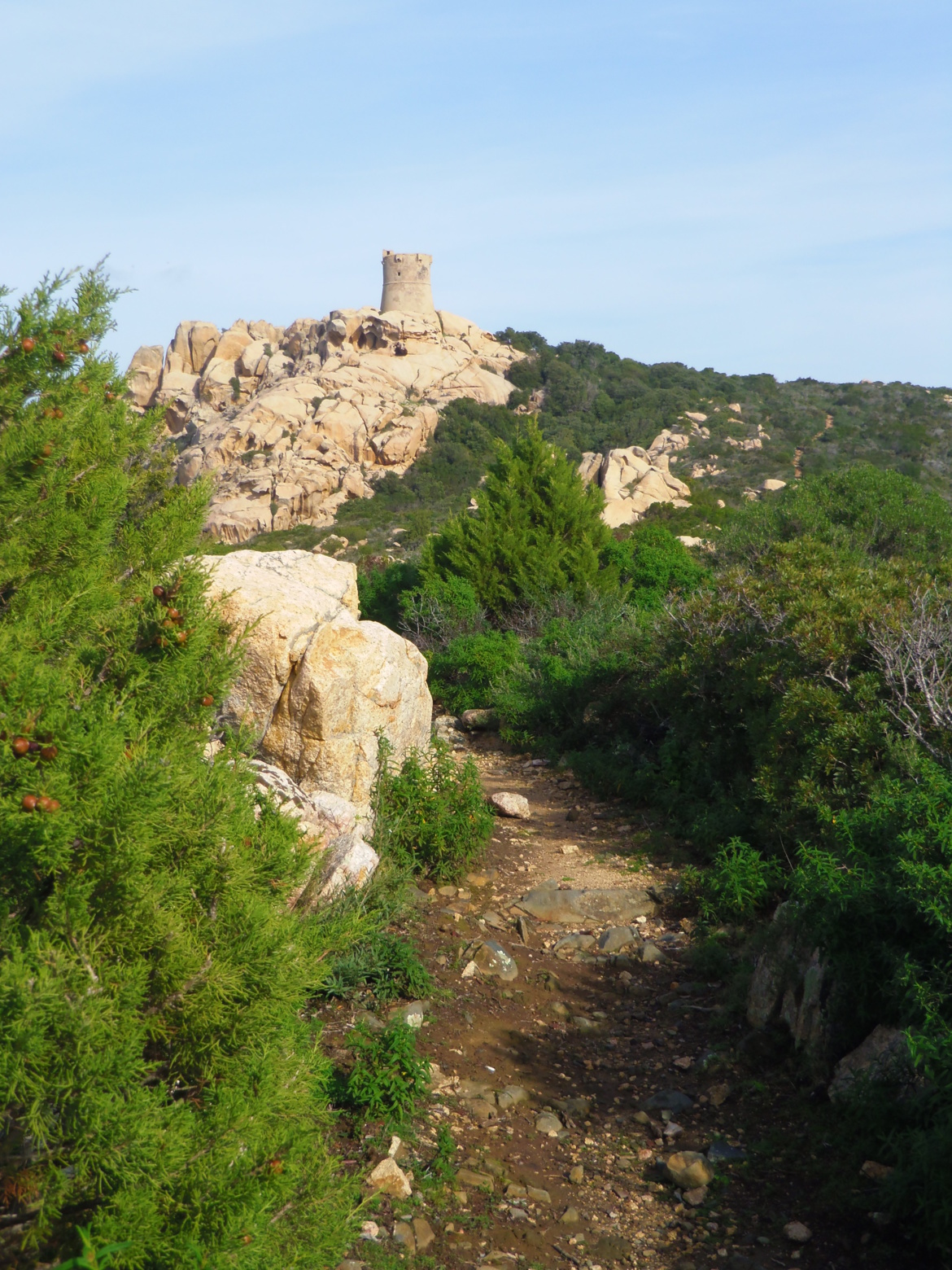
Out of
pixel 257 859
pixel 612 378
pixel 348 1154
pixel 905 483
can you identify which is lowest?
pixel 348 1154

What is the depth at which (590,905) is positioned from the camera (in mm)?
6504

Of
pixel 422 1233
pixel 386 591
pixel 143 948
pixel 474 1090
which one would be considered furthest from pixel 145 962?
pixel 386 591

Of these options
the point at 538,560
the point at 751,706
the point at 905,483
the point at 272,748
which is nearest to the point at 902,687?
the point at 751,706

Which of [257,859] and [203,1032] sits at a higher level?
[257,859]

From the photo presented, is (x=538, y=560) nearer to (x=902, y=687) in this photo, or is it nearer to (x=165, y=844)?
(x=902, y=687)

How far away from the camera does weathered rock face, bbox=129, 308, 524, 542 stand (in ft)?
148

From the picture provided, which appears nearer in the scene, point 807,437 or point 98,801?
point 98,801

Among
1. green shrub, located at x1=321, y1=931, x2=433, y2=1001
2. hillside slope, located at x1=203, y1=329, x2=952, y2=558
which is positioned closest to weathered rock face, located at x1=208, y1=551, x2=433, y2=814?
green shrub, located at x1=321, y1=931, x2=433, y2=1001

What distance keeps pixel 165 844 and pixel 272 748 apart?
398cm

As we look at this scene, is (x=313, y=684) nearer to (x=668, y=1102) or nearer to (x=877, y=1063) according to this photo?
(x=668, y=1102)

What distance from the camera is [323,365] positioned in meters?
52.8

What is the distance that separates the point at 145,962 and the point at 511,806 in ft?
20.1

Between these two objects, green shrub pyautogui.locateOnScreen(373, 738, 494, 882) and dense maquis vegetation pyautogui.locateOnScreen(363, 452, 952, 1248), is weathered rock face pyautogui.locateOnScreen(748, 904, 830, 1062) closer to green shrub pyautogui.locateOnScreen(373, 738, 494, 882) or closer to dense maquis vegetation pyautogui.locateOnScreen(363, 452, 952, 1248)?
dense maquis vegetation pyautogui.locateOnScreen(363, 452, 952, 1248)

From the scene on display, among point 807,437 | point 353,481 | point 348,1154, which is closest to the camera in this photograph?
point 348,1154
